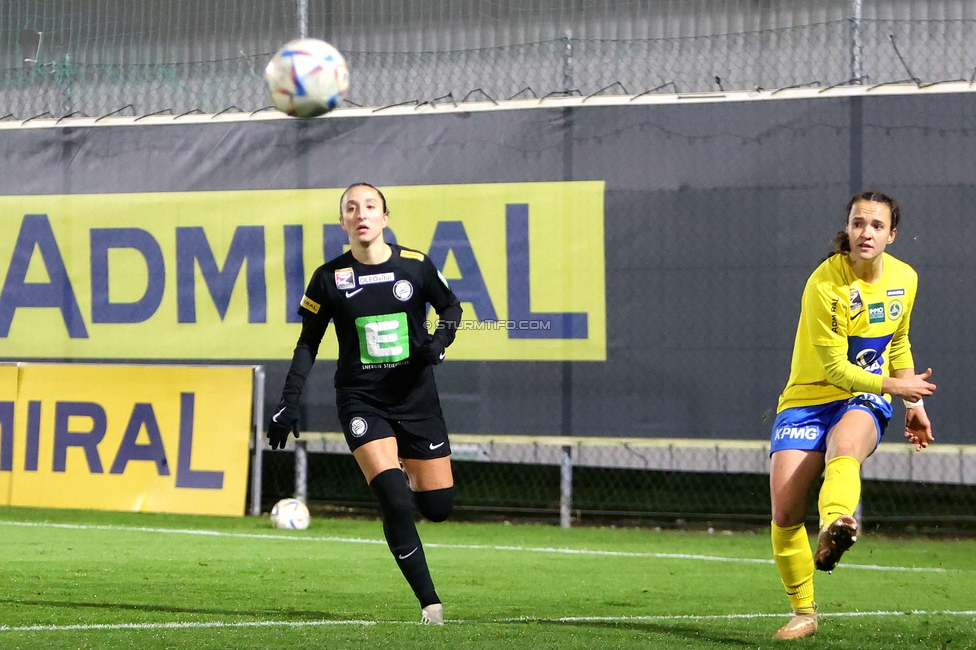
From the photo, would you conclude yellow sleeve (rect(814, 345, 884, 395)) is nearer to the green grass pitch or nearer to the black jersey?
the green grass pitch

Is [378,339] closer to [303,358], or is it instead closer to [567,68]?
[303,358]

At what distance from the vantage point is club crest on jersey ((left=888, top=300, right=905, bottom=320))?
5.80 meters

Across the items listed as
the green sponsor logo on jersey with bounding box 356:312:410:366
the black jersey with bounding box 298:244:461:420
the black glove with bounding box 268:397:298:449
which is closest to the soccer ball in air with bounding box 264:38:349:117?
the black jersey with bounding box 298:244:461:420

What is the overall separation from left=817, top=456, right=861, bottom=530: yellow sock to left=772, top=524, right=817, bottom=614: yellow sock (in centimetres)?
65

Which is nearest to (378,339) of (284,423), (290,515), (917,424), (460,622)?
(284,423)

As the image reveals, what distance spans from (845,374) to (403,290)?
2365mm

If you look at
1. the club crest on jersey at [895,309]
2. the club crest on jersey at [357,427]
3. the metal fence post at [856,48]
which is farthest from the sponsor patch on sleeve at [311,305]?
the metal fence post at [856,48]

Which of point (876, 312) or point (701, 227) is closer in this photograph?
point (876, 312)

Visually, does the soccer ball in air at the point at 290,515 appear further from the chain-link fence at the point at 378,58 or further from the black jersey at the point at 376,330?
the black jersey at the point at 376,330

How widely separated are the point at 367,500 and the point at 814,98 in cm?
541

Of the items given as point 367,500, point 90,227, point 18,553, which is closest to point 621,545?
point 367,500

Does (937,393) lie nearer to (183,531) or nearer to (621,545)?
(621,545)

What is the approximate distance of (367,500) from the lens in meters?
12.0

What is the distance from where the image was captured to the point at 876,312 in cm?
579
